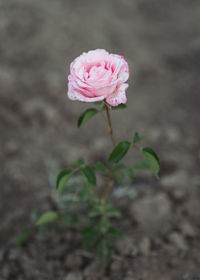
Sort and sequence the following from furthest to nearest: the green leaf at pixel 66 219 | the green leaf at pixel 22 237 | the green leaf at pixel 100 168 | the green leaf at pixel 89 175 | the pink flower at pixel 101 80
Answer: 1. the green leaf at pixel 22 237
2. the green leaf at pixel 66 219
3. the green leaf at pixel 100 168
4. the green leaf at pixel 89 175
5. the pink flower at pixel 101 80

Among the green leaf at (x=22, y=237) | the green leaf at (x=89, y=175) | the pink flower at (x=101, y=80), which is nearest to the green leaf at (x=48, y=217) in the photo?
the green leaf at (x=22, y=237)

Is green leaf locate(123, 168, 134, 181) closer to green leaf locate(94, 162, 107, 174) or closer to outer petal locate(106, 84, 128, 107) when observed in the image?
green leaf locate(94, 162, 107, 174)

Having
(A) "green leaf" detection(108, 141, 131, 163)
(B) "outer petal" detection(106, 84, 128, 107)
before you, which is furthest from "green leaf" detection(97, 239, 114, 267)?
(B) "outer petal" detection(106, 84, 128, 107)

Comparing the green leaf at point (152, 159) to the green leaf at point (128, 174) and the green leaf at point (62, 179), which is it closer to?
the green leaf at point (128, 174)

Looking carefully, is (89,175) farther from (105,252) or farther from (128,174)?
(105,252)

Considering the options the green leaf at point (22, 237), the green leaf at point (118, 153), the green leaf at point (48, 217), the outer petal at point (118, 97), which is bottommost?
the green leaf at point (22, 237)

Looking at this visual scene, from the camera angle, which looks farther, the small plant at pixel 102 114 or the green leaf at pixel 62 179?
the green leaf at pixel 62 179

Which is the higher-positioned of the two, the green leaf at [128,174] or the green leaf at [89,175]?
the green leaf at [89,175]

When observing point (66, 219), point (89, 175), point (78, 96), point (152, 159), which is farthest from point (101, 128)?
point (78, 96)
